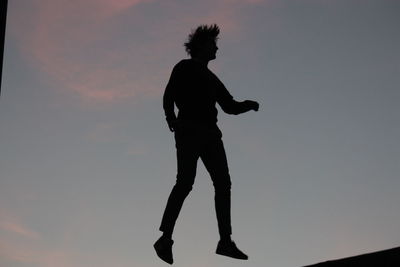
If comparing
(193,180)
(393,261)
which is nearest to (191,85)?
(193,180)

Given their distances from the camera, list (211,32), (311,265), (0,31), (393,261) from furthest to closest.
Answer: (211,32) → (311,265) → (0,31) → (393,261)

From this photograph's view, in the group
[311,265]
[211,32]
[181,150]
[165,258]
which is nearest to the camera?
[311,265]

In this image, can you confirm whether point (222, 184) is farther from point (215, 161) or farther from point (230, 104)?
point (230, 104)

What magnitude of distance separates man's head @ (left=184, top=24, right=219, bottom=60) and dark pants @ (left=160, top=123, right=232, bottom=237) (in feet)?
2.76

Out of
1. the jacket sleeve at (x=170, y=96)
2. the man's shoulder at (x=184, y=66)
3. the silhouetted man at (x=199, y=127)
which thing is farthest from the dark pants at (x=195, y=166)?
the man's shoulder at (x=184, y=66)

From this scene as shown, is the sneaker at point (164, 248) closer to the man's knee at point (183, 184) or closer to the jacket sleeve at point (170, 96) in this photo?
the man's knee at point (183, 184)

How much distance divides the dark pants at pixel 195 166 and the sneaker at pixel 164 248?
104 mm

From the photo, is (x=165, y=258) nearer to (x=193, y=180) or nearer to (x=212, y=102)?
(x=193, y=180)

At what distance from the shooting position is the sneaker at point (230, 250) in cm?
566

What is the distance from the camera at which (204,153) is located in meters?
5.91

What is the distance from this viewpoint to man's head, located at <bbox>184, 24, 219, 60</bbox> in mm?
6137

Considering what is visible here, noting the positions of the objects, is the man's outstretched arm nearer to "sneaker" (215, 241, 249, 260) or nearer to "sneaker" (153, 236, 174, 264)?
"sneaker" (215, 241, 249, 260)

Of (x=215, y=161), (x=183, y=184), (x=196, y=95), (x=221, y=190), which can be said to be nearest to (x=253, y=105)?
(x=196, y=95)

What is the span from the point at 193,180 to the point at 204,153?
1.20 ft
